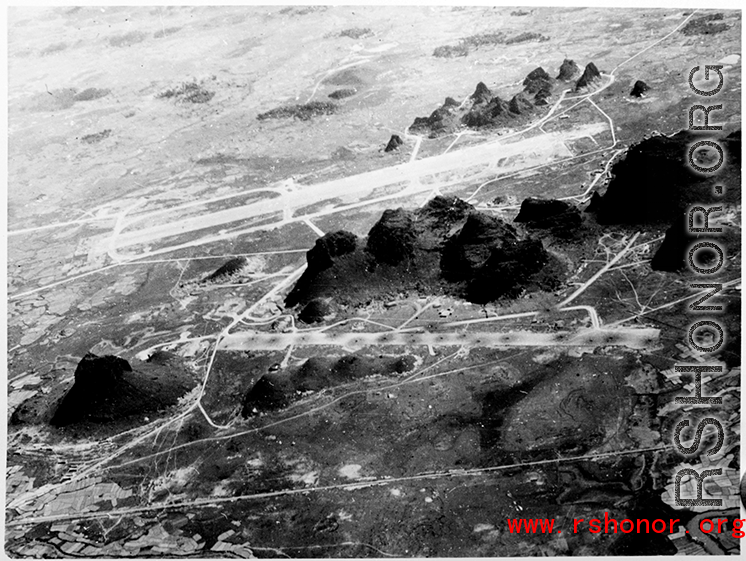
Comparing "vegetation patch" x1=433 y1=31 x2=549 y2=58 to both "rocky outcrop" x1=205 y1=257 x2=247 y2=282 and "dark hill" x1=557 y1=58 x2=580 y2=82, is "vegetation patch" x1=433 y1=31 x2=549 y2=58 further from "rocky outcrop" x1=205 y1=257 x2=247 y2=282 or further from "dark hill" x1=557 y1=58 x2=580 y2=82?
"rocky outcrop" x1=205 y1=257 x2=247 y2=282

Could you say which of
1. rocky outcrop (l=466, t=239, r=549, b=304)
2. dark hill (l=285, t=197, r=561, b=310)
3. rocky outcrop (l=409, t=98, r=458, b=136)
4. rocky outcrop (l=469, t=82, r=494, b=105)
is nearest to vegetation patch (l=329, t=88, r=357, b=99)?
rocky outcrop (l=409, t=98, r=458, b=136)

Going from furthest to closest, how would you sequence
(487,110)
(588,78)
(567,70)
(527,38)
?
(487,110) < (588,78) < (567,70) < (527,38)

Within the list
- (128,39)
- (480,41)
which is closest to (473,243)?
(480,41)

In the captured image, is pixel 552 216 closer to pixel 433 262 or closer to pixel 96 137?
pixel 433 262

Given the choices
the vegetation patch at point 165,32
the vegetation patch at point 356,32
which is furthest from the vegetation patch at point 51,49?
the vegetation patch at point 356,32

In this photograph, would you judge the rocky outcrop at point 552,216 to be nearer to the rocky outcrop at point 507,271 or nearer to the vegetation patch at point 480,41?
the rocky outcrop at point 507,271
